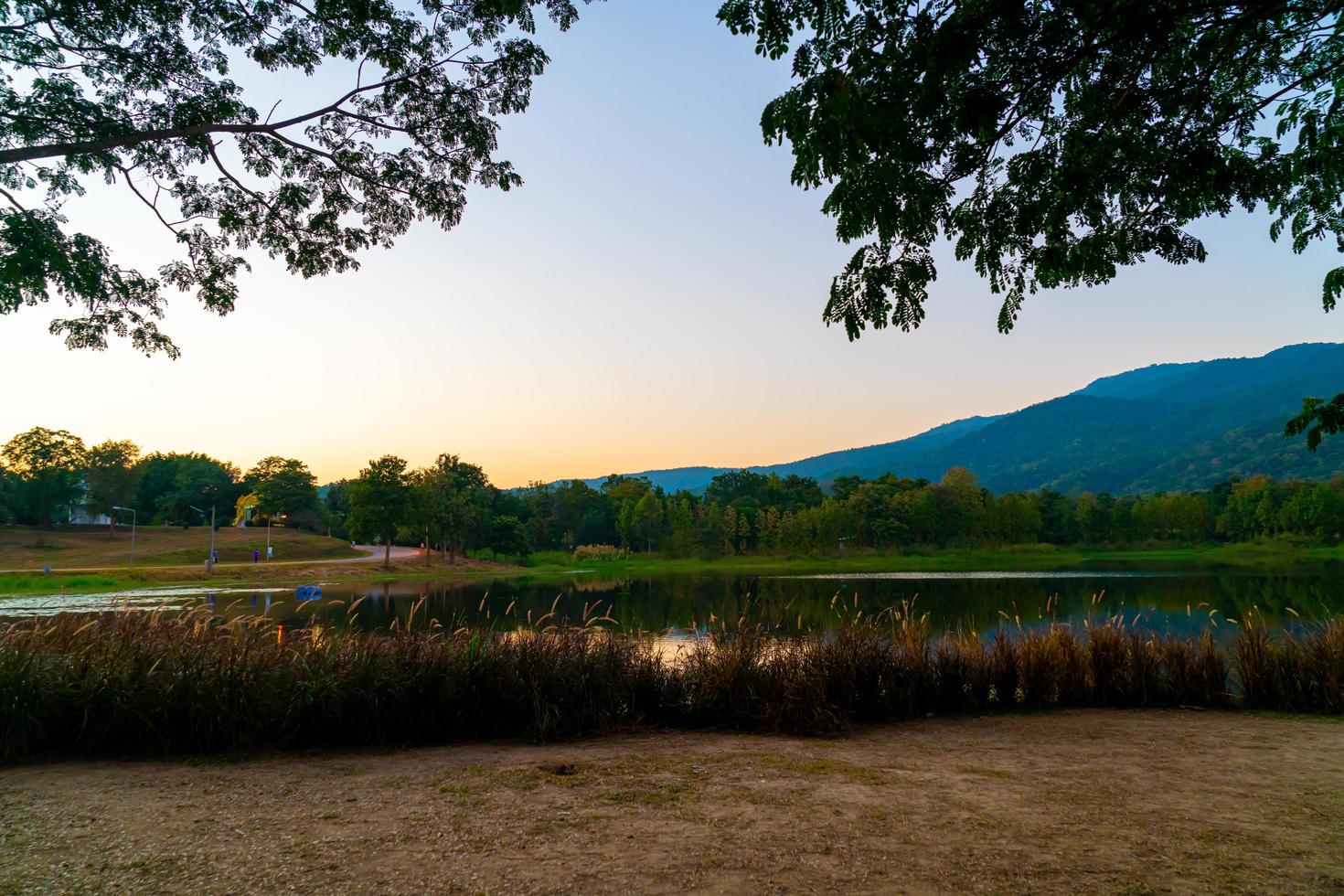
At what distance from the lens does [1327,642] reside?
855 cm

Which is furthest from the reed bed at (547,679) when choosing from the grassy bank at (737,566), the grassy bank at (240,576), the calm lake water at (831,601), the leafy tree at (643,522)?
the leafy tree at (643,522)

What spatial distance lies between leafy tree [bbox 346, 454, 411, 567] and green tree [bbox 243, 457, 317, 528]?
34.3m

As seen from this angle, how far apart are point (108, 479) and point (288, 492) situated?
18060 millimetres

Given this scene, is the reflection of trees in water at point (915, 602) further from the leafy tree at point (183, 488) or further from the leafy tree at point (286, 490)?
the leafy tree at point (183, 488)

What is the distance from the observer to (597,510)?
10344 centimetres

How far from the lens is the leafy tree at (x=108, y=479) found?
7925cm

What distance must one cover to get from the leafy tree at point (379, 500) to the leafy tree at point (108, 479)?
35535 mm

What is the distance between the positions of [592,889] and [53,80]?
30.5ft

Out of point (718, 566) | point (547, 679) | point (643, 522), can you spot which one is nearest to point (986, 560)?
point (718, 566)

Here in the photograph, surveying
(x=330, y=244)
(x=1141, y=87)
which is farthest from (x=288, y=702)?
(x=1141, y=87)

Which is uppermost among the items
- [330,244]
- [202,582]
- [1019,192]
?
[330,244]

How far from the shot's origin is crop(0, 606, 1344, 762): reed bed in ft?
21.1

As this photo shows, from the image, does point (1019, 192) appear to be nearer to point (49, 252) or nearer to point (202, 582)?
point (49, 252)

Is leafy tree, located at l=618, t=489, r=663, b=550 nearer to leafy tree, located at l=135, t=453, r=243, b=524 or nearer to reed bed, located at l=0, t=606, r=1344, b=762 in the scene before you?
leafy tree, located at l=135, t=453, r=243, b=524
